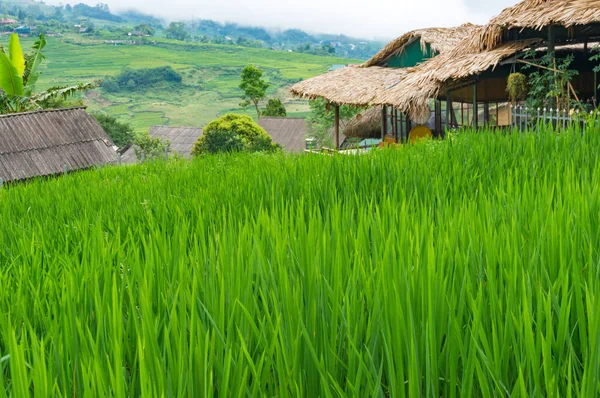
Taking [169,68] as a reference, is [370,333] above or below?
below

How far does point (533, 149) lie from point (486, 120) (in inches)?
469

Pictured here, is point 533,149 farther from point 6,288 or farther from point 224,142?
point 224,142

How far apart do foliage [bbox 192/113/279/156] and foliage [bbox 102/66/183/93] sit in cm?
7224

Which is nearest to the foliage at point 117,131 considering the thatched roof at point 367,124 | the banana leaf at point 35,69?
the thatched roof at point 367,124

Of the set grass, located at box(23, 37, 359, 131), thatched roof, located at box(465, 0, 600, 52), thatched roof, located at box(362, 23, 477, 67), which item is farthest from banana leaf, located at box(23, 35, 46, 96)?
grass, located at box(23, 37, 359, 131)

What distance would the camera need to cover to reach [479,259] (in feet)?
5.16

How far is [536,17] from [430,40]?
958cm

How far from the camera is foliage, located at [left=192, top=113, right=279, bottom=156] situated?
27125 mm

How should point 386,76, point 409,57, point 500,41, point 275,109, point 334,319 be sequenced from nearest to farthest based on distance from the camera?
point 334,319, point 500,41, point 386,76, point 409,57, point 275,109

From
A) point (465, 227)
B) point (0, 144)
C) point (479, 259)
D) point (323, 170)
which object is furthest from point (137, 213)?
point (0, 144)

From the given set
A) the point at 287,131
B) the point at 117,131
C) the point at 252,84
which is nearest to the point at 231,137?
the point at 287,131

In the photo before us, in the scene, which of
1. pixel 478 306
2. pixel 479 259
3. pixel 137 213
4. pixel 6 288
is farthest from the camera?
pixel 137 213

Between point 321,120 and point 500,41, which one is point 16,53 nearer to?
point 500,41

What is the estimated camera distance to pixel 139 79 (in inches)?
3910
